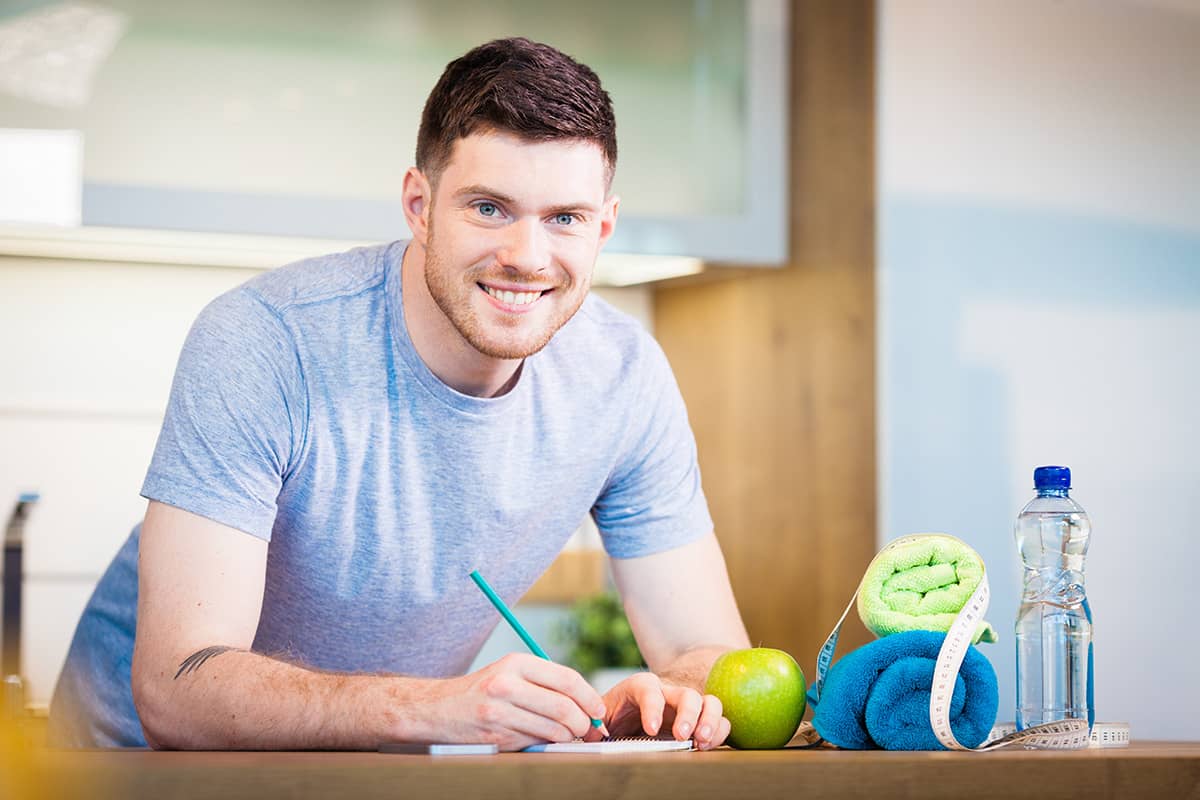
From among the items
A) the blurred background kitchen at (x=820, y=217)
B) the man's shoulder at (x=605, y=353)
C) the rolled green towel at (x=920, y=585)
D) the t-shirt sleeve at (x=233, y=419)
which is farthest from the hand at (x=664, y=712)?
the blurred background kitchen at (x=820, y=217)

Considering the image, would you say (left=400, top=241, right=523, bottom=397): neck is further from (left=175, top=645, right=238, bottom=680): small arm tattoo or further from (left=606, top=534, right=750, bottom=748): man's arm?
(left=175, top=645, right=238, bottom=680): small arm tattoo

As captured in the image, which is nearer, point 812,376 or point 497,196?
point 497,196

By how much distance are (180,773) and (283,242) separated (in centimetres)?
172

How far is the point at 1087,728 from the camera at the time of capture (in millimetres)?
1042

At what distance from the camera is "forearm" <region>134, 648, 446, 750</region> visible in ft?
3.27

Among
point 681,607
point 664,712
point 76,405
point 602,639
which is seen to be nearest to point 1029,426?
point 602,639

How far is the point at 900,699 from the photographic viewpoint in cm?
98

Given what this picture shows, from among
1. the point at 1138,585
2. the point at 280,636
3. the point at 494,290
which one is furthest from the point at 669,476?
the point at 1138,585

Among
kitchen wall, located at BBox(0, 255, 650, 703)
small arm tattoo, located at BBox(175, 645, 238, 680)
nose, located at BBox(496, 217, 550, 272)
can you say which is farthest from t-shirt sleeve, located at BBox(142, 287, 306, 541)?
kitchen wall, located at BBox(0, 255, 650, 703)

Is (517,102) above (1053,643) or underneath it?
above

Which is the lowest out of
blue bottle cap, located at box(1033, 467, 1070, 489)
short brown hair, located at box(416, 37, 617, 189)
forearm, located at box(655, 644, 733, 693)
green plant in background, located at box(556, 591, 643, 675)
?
green plant in background, located at box(556, 591, 643, 675)

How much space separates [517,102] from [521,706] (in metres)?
0.61

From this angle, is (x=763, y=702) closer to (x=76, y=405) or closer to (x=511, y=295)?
(x=511, y=295)

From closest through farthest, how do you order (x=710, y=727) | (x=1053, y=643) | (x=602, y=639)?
(x=710, y=727)
(x=1053, y=643)
(x=602, y=639)
